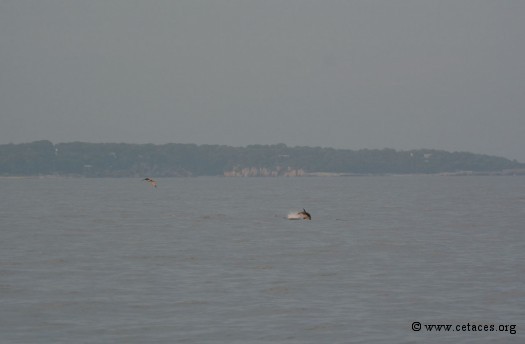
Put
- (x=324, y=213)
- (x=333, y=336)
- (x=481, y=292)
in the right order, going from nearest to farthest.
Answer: (x=333, y=336) → (x=481, y=292) → (x=324, y=213)

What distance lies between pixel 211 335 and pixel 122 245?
22.4 metres

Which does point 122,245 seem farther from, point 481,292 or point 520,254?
point 481,292

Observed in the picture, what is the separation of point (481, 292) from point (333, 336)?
7017mm

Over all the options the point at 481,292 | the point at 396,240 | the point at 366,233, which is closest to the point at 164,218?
the point at 366,233

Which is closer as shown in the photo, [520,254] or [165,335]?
[165,335]

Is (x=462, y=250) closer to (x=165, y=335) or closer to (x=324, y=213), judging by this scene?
(x=165, y=335)

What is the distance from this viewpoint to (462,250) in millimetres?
38312

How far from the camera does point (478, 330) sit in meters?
20.5

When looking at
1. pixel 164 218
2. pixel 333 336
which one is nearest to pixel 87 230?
pixel 164 218

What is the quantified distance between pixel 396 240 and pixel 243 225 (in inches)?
611

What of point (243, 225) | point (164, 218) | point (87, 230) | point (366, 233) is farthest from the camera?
point (164, 218)

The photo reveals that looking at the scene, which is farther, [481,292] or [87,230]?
[87,230]

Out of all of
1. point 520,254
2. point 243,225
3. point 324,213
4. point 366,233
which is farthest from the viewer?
point 324,213

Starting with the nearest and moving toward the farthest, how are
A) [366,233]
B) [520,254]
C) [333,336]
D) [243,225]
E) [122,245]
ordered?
[333,336] < [520,254] < [122,245] < [366,233] < [243,225]
